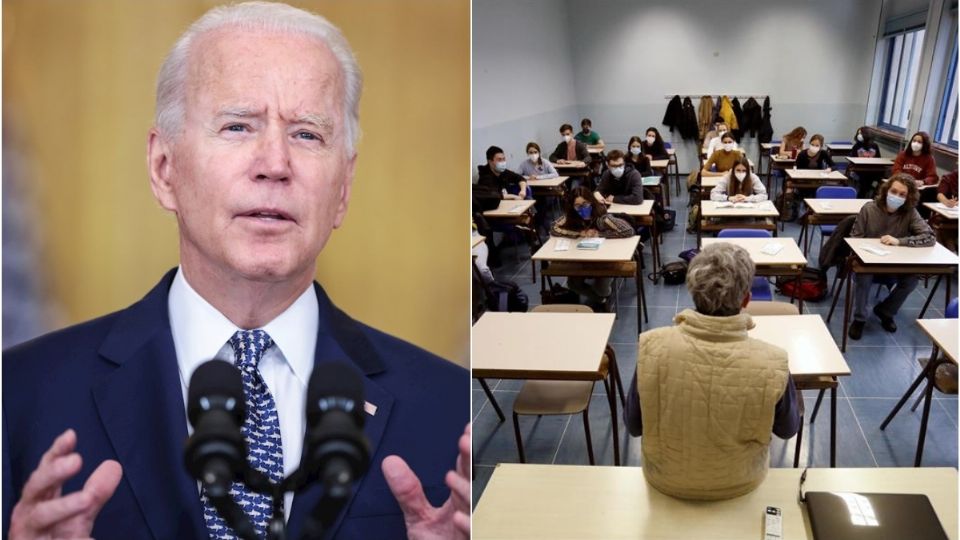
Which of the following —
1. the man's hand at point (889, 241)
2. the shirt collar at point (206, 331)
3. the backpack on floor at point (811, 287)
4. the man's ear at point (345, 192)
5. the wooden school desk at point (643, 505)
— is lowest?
the backpack on floor at point (811, 287)

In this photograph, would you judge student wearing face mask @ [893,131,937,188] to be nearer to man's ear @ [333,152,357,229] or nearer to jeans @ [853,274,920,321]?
jeans @ [853,274,920,321]

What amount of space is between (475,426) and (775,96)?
32.7 feet

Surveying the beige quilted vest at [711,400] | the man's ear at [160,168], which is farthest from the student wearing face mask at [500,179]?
the man's ear at [160,168]

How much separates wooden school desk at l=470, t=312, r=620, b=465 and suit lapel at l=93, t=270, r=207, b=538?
150cm

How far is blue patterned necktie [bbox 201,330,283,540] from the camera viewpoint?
1602 mm

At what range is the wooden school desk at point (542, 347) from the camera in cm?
300

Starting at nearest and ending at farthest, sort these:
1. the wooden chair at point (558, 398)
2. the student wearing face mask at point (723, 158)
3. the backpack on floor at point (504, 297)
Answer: the wooden chair at point (558, 398)
the backpack on floor at point (504, 297)
the student wearing face mask at point (723, 158)

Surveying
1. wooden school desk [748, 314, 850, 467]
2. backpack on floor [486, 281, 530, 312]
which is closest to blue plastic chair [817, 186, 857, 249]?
backpack on floor [486, 281, 530, 312]

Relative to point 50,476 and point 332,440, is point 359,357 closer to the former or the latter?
point 332,440

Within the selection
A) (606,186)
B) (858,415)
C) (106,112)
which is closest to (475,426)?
(858,415)

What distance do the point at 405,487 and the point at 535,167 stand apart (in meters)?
7.08

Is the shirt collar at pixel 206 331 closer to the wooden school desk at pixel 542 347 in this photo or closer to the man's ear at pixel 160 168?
the man's ear at pixel 160 168

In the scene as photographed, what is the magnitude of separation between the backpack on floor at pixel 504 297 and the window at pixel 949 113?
615 centimetres

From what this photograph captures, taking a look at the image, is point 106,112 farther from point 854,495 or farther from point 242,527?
point 854,495
